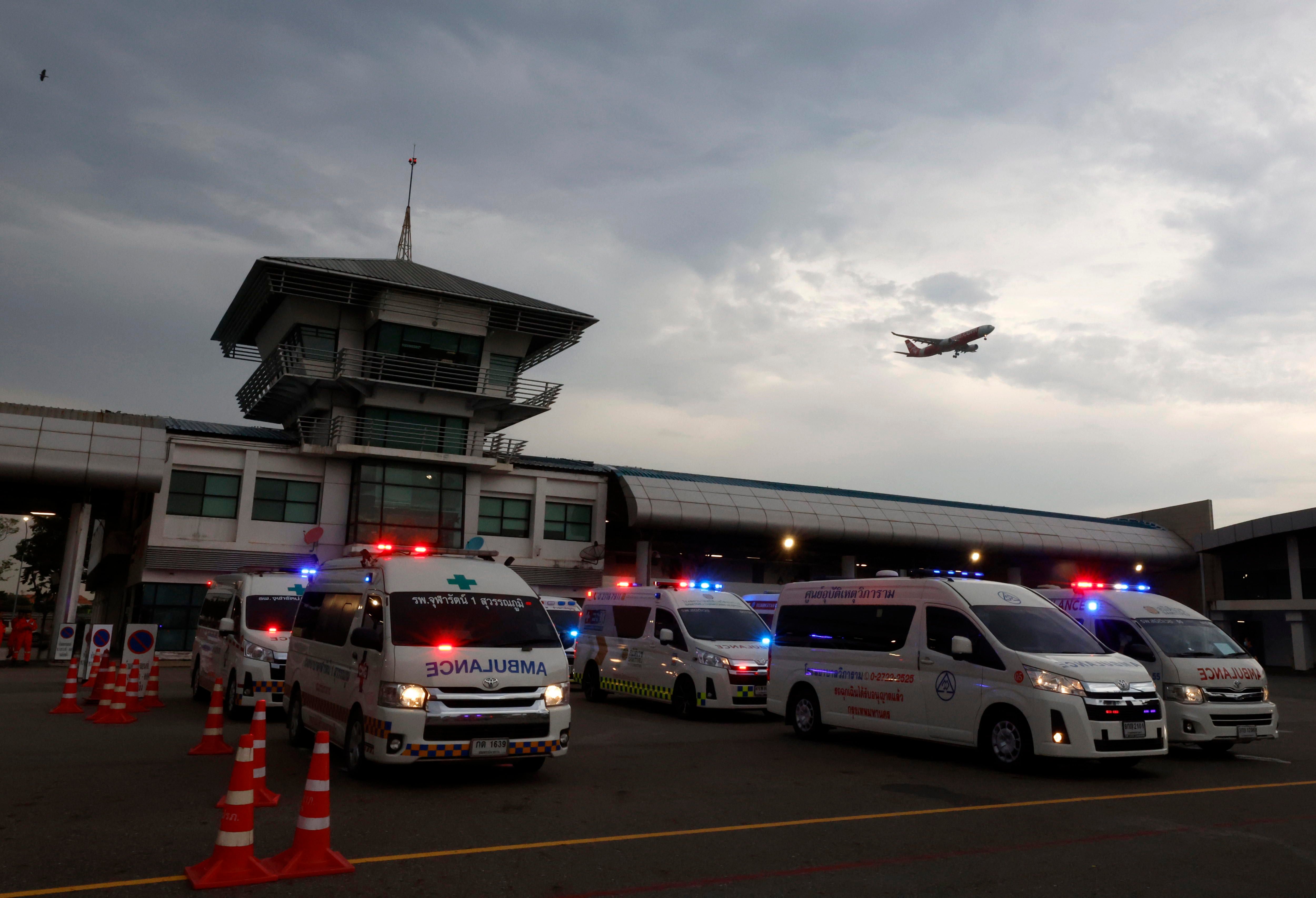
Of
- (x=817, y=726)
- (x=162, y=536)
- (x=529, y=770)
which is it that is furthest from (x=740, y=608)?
(x=162, y=536)

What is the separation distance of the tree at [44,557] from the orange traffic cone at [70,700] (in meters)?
44.6

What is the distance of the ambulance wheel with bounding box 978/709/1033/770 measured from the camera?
11.1 meters

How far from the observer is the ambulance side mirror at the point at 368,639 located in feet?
32.3

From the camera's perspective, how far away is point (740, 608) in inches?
714

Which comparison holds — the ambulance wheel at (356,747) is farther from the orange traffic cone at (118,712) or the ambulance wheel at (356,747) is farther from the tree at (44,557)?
the tree at (44,557)

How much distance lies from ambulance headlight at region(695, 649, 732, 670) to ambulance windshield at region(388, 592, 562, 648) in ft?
20.6

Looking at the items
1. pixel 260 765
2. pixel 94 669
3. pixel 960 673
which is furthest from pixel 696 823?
pixel 94 669

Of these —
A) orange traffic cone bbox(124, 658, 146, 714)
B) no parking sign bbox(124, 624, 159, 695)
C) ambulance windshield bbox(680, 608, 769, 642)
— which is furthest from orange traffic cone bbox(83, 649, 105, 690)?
ambulance windshield bbox(680, 608, 769, 642)

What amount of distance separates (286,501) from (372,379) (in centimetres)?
560

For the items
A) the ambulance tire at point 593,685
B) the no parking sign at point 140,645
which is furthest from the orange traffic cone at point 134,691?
the ambulance tire at point 593,685

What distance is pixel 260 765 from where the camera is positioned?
27.3 feet

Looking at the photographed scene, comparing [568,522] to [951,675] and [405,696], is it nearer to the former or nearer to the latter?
[951,675]

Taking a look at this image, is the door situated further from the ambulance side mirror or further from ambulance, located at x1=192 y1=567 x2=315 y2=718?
ambulance, located at x1=192 y1=567 x2=315 y2=718

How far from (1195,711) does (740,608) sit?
7761 millimetres
